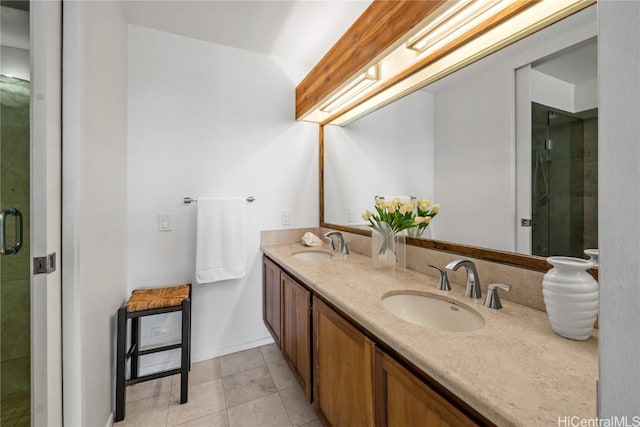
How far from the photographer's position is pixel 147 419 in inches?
59.3

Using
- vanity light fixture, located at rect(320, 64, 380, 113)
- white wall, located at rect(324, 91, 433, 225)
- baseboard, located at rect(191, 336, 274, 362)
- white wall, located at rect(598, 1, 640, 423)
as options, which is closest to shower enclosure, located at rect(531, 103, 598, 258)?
white wall, located at rect(324, 91, 433, 225)

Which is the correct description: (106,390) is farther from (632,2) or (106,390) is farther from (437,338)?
(632,2)

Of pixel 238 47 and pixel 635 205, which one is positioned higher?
pixel 238 47

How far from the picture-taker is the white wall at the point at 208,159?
1864mm

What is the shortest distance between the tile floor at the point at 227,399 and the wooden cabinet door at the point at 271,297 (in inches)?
10.5

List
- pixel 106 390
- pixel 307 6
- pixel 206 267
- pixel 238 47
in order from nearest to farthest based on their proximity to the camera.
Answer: pixel 106 390 → pixel 307 6 → pixel 206 267 → pixel 238 47

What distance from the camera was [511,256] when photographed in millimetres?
1040

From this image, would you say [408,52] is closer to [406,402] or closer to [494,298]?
[494,298]

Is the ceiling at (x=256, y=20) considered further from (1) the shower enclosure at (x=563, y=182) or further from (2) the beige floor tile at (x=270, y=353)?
(2) the beige floor tile at (x=270, y=353)

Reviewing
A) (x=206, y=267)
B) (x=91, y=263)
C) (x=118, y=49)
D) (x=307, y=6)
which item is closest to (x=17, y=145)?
(x=91, y=263)

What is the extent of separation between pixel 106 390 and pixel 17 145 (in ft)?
4.12

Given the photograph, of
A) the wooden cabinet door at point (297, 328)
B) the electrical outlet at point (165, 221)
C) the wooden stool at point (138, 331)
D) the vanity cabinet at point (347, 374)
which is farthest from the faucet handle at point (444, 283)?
the electrical outlet at point (165, 221)

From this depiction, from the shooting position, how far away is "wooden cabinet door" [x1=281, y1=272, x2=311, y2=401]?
137 cm

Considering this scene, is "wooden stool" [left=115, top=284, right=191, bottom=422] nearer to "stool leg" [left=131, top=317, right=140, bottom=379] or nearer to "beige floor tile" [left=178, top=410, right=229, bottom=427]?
"stool leg" [left=131, top=317, right=140, bottom=379]
